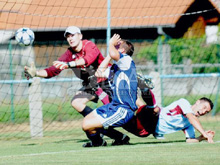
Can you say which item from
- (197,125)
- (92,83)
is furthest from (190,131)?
(92,83)

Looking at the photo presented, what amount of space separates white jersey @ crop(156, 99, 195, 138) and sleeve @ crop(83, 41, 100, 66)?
64.8 inches

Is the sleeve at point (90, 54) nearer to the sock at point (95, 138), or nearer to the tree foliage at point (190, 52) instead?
the sock at point (95, 138)

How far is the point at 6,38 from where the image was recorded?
67.4ft

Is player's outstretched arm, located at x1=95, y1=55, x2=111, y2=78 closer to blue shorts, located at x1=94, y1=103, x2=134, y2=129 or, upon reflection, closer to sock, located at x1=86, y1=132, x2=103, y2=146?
blue shorts, located at x1=94, y1=103, x2=134, y2=129

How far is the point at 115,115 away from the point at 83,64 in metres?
1.48

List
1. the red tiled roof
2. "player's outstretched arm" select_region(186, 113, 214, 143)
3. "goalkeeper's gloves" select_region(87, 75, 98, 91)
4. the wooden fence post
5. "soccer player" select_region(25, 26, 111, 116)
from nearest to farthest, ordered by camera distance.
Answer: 1. "player's outstretched arm" select_region(186, 113, 214, 143)
2. "soccer player" select_region(25, 26, 111, 116)
3. "goalkeeper's gloves" select_region(87, 75, 98, 91)
4. the wooden fence post
5. the red tiled roof

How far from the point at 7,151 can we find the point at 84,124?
1396mm

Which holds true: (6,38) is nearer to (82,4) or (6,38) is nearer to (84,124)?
(82,4)

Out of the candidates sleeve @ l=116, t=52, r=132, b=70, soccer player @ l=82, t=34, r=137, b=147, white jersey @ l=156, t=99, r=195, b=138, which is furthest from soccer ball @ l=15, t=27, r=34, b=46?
white jersey @ l=156, t=99, r=195, b=138

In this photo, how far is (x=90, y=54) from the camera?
9.73 meters

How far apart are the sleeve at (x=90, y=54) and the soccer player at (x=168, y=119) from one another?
1332 mm

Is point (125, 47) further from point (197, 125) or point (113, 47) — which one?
point (197, 125)

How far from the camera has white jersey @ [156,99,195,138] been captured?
8.88 meters

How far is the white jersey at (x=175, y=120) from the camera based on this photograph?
8883 millimetres
